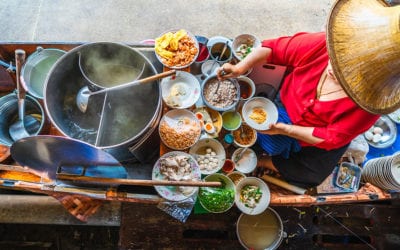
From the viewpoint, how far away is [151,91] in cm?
269

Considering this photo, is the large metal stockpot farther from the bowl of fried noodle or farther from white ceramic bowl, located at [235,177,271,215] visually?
white ceramic bowl, located at [235,177,271,215]

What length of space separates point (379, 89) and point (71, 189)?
7.87 feet

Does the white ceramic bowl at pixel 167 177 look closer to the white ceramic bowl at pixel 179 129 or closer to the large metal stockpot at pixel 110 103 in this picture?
the white ceramic bowl at pixel 179 129

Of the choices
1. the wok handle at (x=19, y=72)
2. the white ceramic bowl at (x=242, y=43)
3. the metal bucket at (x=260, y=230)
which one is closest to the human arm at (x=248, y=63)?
the white ceramic bowl at (x=242, y=43)

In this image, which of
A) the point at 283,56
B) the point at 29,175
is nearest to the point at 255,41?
the point at 283,56

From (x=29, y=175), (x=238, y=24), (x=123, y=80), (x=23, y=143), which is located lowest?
(x=29, y=175)

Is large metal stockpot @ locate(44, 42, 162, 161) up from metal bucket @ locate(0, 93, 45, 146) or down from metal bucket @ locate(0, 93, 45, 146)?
up

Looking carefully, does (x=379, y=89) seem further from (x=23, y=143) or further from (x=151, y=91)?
(x=23, y=143)

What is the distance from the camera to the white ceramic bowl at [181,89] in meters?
2.92

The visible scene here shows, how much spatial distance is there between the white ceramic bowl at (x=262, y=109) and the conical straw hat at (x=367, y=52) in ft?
3.41

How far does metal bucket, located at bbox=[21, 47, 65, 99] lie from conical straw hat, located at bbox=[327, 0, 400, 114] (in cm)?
242

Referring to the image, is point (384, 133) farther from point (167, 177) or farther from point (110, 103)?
point (110, 103)

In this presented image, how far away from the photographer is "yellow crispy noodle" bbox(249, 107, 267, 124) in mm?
2916

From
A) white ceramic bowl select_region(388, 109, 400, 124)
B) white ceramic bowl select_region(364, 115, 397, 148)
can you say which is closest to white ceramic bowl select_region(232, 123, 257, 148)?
white ceramic bowl select_region(364, 115, 397, 148)
